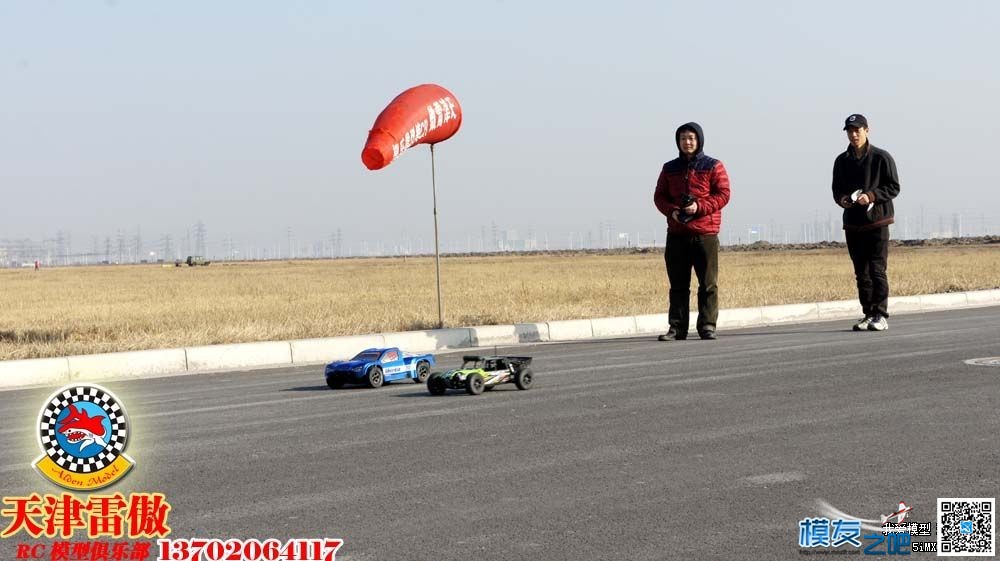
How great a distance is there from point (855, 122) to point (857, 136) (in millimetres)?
209

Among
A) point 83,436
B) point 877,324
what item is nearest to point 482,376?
point 83,436

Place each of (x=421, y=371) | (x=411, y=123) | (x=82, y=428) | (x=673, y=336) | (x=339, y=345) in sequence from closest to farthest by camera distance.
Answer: (x=82, y=428), (x=421, y=371), (x=339, y=345), (x=673, y=336), (x=411, y=123)

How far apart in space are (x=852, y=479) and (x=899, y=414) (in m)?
2.30

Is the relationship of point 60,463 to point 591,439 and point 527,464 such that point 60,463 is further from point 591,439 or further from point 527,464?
point 591,439

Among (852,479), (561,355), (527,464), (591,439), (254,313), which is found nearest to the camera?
(852,479)

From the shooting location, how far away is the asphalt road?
5.26 metres

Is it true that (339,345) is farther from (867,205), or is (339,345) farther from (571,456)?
(571,456)

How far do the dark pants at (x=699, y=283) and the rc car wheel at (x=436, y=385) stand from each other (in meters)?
6.36

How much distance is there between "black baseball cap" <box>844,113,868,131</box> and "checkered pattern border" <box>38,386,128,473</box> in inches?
458

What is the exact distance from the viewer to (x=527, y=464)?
22.0 ft

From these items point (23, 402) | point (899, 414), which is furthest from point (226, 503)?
point (23, 402)

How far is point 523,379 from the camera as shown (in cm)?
1018

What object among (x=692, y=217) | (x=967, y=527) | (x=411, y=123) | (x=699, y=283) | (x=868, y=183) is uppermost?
(x=411, y=123)

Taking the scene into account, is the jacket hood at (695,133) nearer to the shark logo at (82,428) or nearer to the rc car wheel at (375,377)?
the rc car wheel at (375,377)
